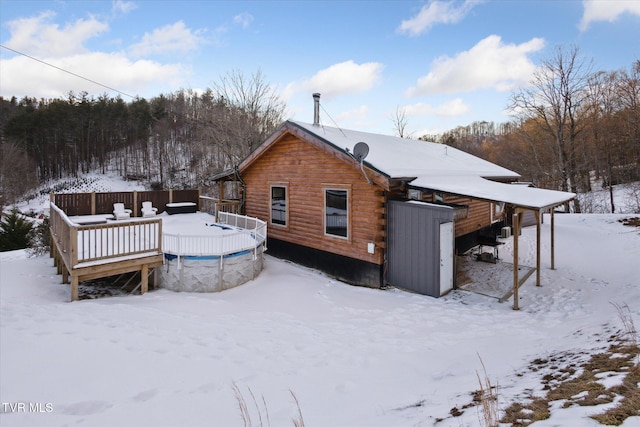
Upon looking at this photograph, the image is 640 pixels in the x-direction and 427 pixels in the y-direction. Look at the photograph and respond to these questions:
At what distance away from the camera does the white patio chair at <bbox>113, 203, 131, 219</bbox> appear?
40.9 feet

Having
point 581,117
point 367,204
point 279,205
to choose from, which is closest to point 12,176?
point 279,205

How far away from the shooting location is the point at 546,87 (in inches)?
875

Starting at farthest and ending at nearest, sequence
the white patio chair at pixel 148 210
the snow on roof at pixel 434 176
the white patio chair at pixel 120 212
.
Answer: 1. the white patio chair at pixel 148 210
2. the white patio chair at pixel 120 212
3. the snow on roof at pixel 434 176

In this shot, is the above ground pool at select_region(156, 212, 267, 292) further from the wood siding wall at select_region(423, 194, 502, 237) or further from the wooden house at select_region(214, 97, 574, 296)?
the wood siding wall at select_region(423, 194, 502, 237)

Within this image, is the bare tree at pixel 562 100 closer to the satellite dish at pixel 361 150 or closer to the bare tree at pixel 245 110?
the bare tree at pixel 245 110

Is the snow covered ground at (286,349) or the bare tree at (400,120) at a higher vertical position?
the bare tree at (400,120)

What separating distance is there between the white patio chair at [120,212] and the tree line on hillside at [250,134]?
11.6 meters

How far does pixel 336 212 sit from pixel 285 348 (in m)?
4.63

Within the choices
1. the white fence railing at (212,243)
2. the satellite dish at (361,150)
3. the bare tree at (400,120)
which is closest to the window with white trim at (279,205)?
the white fence railing at (212,243)

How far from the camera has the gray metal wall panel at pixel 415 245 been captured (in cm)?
709

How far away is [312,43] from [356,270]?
13803 mm

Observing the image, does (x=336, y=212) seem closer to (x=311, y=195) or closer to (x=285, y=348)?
(x=311, y=195)

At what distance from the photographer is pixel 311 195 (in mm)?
9562

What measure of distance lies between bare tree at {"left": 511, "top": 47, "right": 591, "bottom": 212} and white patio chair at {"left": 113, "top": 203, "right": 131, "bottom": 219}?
25259 mm
